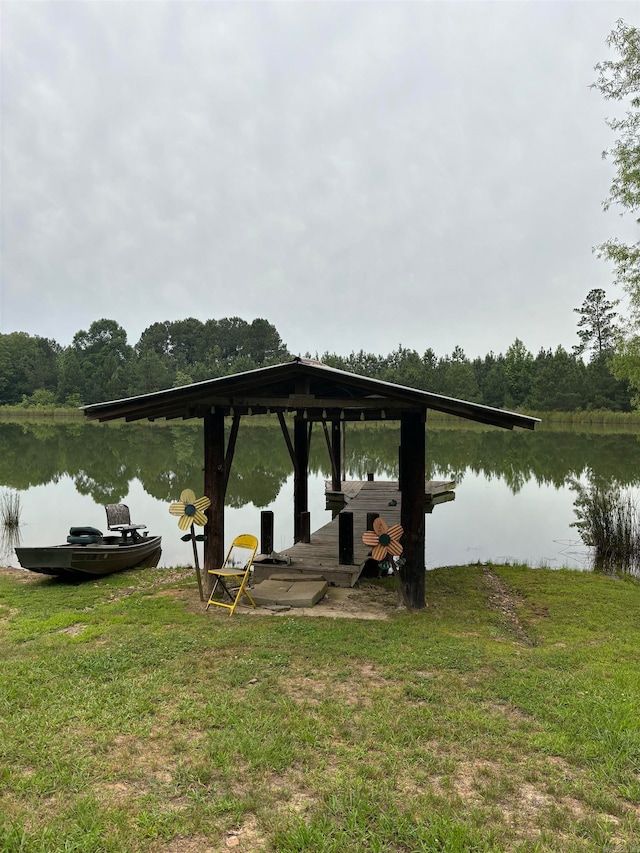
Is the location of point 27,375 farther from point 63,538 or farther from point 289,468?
point 63,538

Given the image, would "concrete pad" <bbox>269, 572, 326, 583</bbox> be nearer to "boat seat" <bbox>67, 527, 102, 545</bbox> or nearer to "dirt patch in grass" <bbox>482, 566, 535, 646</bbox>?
"dirt patch in grass" <bbox>482, 566, 535, 646</bbox>

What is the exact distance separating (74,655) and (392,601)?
13.8 ft

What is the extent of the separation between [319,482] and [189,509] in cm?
1527

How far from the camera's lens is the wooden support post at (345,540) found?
8586mm

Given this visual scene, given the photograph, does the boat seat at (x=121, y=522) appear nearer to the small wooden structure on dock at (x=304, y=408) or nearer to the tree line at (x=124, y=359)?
the small wooden structure on dock at (x=304, y=408)

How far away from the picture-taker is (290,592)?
24.2 ft

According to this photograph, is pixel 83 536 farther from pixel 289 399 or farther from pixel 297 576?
pixel 289 399

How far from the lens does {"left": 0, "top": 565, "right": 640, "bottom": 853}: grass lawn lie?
2.78m

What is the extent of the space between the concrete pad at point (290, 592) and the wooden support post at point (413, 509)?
1.21 m

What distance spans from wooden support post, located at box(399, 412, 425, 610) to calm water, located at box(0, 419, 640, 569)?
452 centimetres

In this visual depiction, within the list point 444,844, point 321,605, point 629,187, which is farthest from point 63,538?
point 629,187

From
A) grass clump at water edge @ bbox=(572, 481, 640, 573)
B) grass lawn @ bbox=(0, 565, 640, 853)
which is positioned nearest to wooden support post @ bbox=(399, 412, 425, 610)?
grass lawn @ bbox=(0, 565, 640, 853)

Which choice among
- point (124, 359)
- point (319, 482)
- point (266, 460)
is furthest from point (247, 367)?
point (319, 482)

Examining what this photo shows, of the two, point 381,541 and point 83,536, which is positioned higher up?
point 381,541
